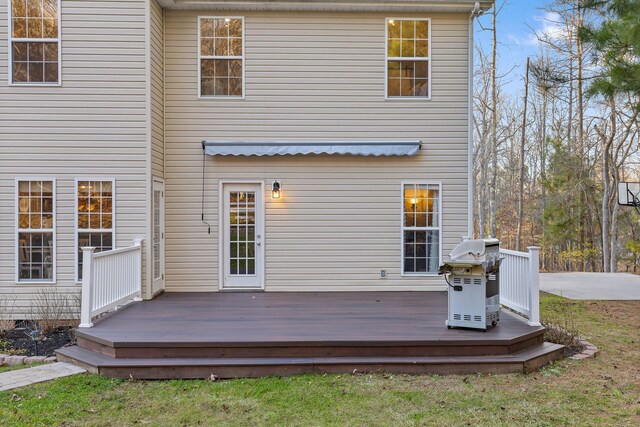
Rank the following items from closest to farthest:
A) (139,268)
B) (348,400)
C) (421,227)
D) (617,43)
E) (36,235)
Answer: (348,400) < (617,43) < (139,268) < (36,235) < (421,227)

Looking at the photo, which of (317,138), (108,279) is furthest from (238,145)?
(108,279)

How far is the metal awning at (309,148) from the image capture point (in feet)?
25.2

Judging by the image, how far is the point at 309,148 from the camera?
7.74 m

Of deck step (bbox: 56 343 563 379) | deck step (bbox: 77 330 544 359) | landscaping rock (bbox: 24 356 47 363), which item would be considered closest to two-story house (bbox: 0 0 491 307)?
landscaping rock (bbox: 24 356 47 363)

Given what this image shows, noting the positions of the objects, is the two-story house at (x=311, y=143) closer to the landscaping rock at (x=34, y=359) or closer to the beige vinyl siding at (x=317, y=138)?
the beige vinyl siding at (x=317, y=138)

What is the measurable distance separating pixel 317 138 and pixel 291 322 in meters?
3.63

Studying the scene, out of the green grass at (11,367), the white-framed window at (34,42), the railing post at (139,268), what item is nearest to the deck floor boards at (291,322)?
the railing post at (139,268)

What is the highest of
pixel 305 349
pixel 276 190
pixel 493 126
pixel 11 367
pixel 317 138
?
pixel 493 126

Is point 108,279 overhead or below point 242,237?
below

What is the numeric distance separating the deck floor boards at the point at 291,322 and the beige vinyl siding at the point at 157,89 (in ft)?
7.71

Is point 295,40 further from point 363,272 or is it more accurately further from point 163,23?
point 363,272

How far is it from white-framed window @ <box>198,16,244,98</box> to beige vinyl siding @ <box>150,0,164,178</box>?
656mm

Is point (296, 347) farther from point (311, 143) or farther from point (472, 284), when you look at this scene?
point (311, 143)

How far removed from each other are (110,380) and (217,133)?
15.3 ft
